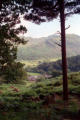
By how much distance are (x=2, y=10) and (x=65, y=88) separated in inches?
276

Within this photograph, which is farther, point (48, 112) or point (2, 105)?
point (2, 105)

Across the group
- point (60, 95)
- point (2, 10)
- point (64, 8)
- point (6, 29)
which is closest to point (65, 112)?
point (60, 95)

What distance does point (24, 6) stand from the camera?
10.9 m

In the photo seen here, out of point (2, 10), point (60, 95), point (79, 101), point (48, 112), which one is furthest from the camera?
point (60, 95)

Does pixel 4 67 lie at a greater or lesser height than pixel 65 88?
greater

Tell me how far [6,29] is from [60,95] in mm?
6365

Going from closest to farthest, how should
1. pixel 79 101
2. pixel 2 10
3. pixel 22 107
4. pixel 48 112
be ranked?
pixel 48 112 → pixel 22 107 → pixel 79 101 → pixel 2 10

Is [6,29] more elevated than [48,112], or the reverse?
[6,29]

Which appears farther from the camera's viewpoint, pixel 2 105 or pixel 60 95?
pixel 60 95

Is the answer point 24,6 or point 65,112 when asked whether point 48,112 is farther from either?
point 24,6

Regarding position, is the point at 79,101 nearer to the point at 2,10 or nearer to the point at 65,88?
the point at 65,88

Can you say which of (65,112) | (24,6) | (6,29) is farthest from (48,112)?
(24,6)

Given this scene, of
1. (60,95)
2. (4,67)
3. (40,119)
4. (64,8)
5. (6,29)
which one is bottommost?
(60,95)

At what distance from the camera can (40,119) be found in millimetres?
7590
